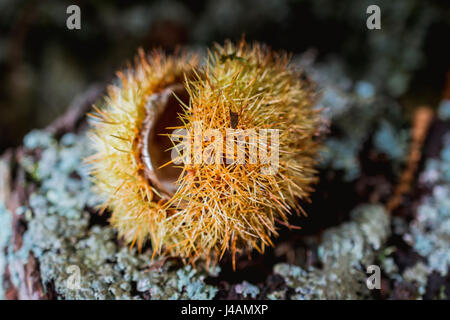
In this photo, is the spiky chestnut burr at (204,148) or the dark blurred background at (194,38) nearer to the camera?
the spiky chestnut burr at (204,148)

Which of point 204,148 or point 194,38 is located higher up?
point 194,38

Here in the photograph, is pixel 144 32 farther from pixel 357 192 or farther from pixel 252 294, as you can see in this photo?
pixel 252 294

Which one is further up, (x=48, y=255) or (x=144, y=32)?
(x=144, y=32)

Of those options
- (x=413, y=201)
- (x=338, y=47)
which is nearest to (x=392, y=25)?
(x=338, y=47)

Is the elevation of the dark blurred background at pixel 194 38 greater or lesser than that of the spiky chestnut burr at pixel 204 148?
greater

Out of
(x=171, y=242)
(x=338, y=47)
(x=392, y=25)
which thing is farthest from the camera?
(x=338, y=47)
